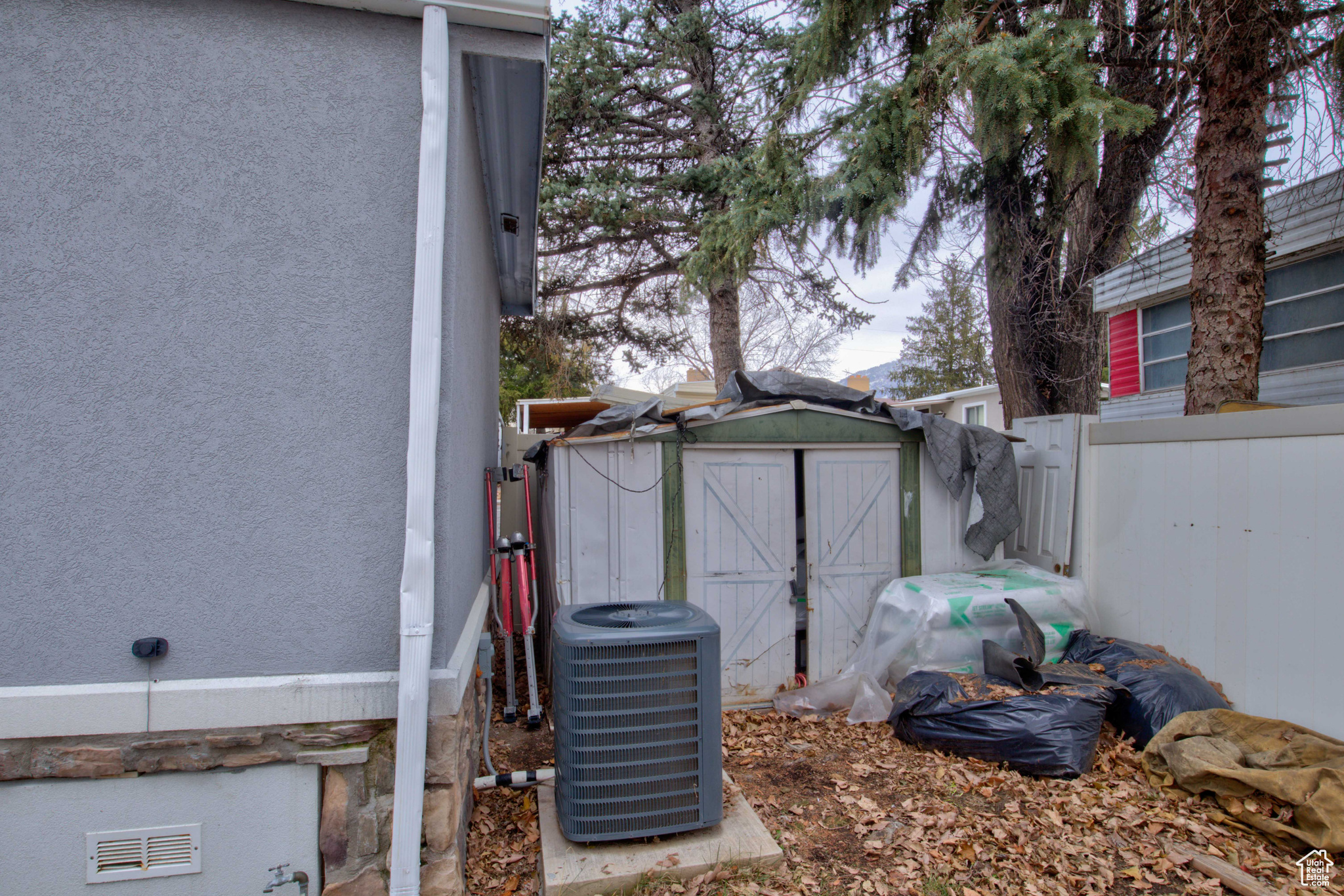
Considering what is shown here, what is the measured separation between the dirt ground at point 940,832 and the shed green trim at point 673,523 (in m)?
1.24

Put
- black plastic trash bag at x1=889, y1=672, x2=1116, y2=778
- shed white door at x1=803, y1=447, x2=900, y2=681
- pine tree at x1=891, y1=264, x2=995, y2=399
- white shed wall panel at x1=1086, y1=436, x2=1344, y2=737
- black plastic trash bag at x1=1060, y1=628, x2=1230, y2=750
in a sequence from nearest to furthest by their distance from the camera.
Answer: white shed wall panel at x1=1086, y1=436, x2=1344, y2=737 < black plastic trash bag at x1=889, y1=672, x2=1116, y2=778 < black plastic trash bag at x1=1060, y1=628, x2=1230, y2=750 < shed white door at x1=803, y1=447, x2=900, y2=681 < pine tree at x1=891, y1=264, x2=995, y2=399

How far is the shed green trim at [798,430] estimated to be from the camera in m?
4.93

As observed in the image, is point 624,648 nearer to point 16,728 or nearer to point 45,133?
point 16,728

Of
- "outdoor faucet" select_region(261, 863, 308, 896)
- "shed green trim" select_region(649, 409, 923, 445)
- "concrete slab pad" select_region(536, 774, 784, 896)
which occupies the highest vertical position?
"shed green trim" select_region(649, 409, 923, 445)

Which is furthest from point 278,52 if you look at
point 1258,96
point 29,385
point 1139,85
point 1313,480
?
point 1139,85

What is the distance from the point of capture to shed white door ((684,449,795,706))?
495 centimetres

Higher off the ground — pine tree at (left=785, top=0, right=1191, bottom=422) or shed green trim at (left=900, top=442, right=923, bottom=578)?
pine tree at (left=785, top=0, right=1191, bottom=422)

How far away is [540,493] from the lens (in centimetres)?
627

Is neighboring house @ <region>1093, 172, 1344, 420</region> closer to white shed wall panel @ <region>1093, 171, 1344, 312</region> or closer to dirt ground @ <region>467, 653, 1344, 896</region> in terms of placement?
white shed wall panel @ <region>1093, 171, 1344, 312</region>

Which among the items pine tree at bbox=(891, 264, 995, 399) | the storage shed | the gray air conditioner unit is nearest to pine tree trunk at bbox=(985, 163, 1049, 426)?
the storage shed

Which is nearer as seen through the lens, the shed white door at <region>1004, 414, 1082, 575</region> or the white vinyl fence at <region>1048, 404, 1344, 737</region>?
the white vinyl fence at <region>1048, 404, 1344, 737</region>

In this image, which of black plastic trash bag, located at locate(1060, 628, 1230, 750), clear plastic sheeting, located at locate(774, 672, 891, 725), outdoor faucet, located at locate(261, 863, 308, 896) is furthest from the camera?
clear plastic sheeting, located at locate(774, 672, 891, 725)

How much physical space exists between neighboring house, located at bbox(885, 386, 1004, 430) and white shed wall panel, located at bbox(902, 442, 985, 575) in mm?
9356

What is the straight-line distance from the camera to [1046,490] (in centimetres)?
542
